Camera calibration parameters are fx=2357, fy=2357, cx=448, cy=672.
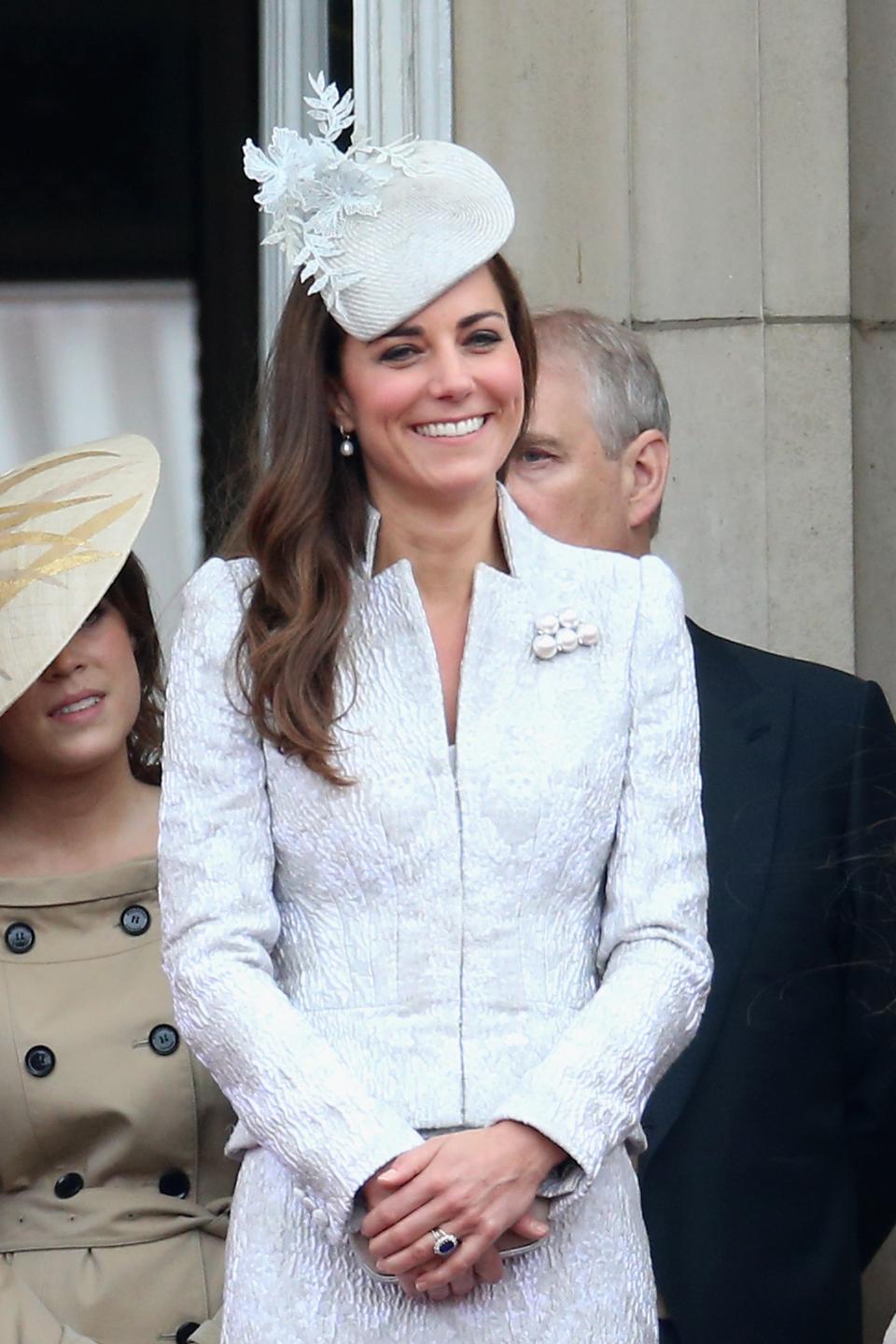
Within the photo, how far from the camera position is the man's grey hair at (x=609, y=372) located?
3.57m

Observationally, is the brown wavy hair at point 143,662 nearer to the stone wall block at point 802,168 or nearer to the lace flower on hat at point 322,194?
the lace flower on hat at point 322,194

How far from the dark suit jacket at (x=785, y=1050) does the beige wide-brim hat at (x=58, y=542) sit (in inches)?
33.3

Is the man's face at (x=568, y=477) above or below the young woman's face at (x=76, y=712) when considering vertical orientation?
above

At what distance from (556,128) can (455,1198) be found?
2.60 metres

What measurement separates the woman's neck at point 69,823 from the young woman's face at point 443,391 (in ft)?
2.78

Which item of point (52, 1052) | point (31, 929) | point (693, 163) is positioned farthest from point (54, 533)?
point (693, 163)

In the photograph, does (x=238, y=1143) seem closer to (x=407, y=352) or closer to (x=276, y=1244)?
(x=276, y=1244)

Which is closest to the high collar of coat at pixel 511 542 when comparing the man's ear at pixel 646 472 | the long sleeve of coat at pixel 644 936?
the long sleeve of coat at pixel 644 936

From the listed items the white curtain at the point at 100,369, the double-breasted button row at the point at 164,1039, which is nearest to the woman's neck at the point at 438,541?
the double-breasted button row at the point at 164,1039

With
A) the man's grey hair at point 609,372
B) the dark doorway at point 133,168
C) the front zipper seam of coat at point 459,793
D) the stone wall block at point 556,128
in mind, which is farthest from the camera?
the dark doorway at point 133,168

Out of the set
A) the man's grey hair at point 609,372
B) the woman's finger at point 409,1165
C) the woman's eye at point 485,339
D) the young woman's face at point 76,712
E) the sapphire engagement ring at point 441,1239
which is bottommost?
the sapphire engagement ring at point 441,1239

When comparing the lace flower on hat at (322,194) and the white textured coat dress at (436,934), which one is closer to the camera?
the white textured coat dress at (436,934)

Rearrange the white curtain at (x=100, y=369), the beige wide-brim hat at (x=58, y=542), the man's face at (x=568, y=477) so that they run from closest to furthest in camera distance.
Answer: the beige wide-brim hat at (x=58, y=542) → the man's face at (x=568, y=477) → the white curtain at (x=100, y=369)

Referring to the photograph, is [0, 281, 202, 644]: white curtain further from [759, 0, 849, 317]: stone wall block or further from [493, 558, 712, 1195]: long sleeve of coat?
[493, 558, 712, 1195]: long sleeve of coat
